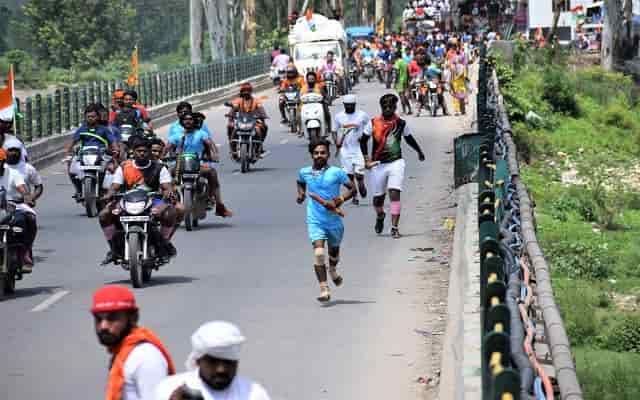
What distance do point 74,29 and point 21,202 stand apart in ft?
284

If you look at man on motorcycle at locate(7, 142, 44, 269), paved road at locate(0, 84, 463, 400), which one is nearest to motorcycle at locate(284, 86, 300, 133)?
paved road at locate(0, 84, 463, 400)

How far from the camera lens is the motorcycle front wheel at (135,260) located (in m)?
15.1

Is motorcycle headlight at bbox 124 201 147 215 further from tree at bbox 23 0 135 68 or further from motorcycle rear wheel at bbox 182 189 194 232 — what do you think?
tree at bbox 23 0 135 68

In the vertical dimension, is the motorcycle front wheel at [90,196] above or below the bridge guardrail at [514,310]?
below

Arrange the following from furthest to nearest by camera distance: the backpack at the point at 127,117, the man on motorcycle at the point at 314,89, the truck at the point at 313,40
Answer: the truck at the point at 313,40
the man on motorcycle at the point at 314,89
the backpack at the point at 127,117

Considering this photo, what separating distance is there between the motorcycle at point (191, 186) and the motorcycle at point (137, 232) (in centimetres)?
438

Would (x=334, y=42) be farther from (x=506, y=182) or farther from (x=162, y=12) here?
(x=162, y=12)

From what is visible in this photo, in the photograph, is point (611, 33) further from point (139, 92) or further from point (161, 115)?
point (139, 92)

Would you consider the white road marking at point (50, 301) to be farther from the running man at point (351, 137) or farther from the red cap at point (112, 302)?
the red cap at point (112, 302)

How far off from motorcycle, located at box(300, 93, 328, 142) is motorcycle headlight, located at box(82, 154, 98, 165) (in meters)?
6.72

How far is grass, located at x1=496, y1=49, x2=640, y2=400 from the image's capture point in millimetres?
18062

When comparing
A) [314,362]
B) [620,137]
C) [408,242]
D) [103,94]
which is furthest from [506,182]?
[620,137]

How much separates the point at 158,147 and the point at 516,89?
25.4m

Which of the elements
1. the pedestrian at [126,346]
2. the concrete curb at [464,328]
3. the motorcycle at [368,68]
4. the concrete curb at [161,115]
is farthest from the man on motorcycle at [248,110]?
the motorcycle at [368,68]
